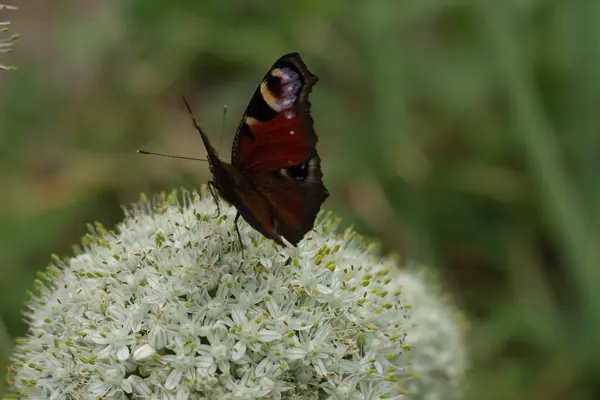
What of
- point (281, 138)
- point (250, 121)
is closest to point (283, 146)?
point (281, 138)

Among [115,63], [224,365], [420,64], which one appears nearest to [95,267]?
[224,365]

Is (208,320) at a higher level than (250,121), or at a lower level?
lower

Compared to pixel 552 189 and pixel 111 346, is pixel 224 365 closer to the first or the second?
pixel 111 346

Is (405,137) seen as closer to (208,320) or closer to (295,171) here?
(295,171)

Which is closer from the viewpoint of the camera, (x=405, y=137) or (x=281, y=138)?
(x=281, y=138)

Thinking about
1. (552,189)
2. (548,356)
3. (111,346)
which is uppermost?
(552,189)

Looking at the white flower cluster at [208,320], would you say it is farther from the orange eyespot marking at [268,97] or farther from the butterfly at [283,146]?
the orange eyespot marking at [268,97]
